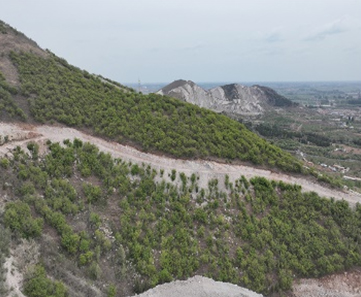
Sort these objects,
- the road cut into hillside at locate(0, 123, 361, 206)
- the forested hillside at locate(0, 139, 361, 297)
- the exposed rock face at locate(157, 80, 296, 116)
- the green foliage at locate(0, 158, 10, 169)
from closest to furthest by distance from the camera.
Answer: the forested hillside at locate(0, 139, 361, 297), the green foliage at locate(0, 158, 10, 169), the road cut into hillside at locate(0, 123, 361, 206), the exposed rock face at locate(157, 80, 296, 116)

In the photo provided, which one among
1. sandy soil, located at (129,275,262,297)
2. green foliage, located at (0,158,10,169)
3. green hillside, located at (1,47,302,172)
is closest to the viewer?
sandy soil, located at (129,275,262,297)

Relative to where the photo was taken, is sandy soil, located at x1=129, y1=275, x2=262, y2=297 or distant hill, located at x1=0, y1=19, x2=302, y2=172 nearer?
sandy soil, located at x1=129, y1=275, x2=262, y2=297

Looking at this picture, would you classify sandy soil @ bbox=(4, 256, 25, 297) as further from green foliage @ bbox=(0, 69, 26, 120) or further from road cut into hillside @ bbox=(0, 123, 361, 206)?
green foliage @ bbox=(0, 69, 26, 120)

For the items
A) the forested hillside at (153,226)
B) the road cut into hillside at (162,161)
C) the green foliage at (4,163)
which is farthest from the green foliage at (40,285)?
the road cut into hillside at (162,161)

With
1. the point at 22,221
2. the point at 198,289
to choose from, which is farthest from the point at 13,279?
the point at 198,289

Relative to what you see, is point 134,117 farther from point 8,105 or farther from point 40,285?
point 40,285

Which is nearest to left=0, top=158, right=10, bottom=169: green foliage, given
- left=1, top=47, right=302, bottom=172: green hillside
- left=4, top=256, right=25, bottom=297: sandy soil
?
left=1, top=47, right=302, bottom=172: green hillside
